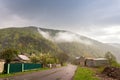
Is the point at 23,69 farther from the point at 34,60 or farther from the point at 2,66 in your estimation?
the point at 34,60

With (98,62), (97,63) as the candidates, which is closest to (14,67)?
(98,62)

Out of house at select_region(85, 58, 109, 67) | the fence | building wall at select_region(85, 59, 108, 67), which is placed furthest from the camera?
house at select_region(85, 58, 109, 67)

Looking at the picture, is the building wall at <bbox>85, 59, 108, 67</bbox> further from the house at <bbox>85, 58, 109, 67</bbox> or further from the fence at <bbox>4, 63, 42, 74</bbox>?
the fence at <bbox>4, 63, 42, 74</bbox>

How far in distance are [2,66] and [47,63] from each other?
172 feet

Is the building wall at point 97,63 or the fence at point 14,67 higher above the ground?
the fence at point 14,67

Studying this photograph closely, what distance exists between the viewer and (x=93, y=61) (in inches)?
4993

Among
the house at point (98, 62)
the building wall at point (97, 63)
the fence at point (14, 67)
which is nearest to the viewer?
the fence at point (14, 67)

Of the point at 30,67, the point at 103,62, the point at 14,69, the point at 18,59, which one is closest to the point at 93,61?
the point at 103,62

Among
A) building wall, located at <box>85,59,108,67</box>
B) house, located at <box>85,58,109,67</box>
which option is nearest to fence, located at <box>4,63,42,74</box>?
building wall, located at <box>85,59,108,67</box>

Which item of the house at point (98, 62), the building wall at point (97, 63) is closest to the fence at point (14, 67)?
the building wall at point (97, 63)

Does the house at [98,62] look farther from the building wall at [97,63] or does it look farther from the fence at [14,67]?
the fence at [14,67]

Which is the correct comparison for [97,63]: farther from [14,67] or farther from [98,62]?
[14,67]

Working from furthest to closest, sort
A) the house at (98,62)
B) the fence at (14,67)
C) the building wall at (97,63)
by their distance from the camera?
1. the house at (98,62)
2. the building wall at (97,63)
3. the fence at (14,67)

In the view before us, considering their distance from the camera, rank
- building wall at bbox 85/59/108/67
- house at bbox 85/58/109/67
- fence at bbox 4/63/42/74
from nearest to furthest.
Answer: fence at bbox 4/63/42/74 → building wall at bbox 85/59/108/67 → house at bbox 85/58/109/67
